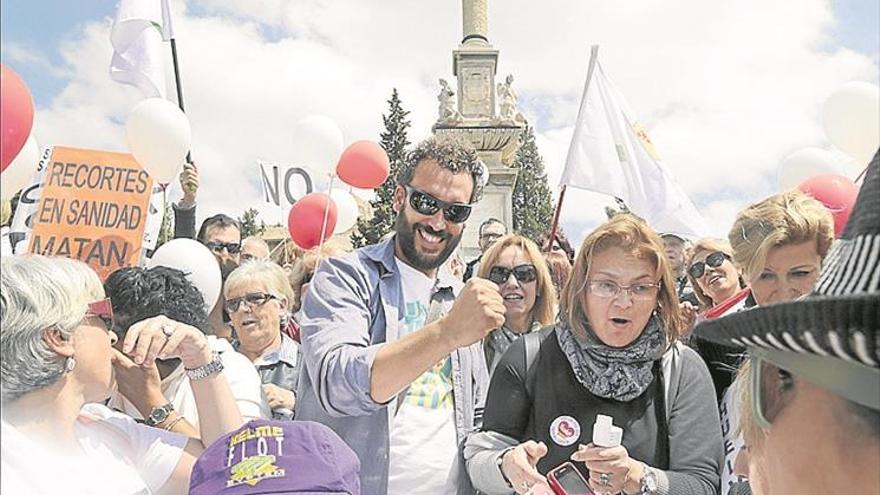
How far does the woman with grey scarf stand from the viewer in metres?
2.55

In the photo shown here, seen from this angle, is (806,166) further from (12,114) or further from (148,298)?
(12,114)

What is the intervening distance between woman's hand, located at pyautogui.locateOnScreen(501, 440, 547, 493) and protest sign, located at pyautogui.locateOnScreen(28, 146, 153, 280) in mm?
1284

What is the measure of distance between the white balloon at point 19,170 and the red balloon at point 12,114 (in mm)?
15

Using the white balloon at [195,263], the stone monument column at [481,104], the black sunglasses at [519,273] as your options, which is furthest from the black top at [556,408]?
the stone monument column at [481,104]

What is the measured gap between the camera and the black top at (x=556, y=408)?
2.57 meters

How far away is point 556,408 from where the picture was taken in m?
2.62

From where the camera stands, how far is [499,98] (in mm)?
28609

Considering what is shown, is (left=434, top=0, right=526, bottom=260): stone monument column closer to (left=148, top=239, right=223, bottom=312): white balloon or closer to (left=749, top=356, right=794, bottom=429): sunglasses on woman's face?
(left=148, top=239, right=223, bottom=312): white balloon

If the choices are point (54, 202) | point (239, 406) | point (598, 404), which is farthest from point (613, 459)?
point (54, 202)

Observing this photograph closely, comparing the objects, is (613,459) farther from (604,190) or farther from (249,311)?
(604,190)

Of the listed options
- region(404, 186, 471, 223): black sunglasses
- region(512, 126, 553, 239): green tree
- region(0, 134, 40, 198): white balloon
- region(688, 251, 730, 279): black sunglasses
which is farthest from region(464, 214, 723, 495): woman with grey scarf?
region(512, 126, 553, 239): green tree

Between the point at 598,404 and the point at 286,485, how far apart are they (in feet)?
3.93

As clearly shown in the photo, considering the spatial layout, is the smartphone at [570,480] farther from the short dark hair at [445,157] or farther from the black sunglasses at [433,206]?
the short dark hair at [445,157]

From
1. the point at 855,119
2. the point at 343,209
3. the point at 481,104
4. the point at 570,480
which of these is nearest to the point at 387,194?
the point at 481,104
